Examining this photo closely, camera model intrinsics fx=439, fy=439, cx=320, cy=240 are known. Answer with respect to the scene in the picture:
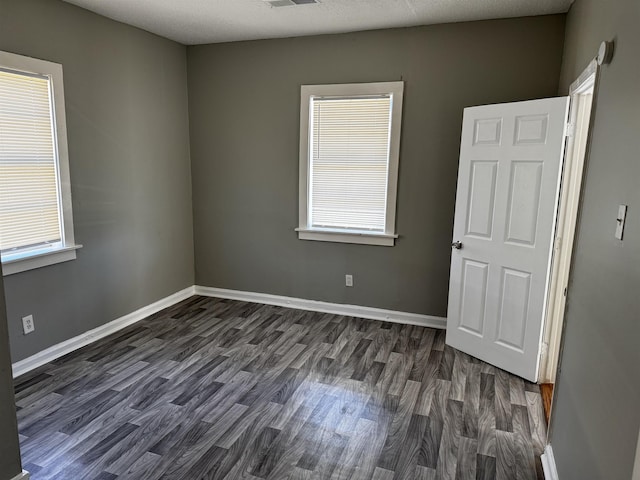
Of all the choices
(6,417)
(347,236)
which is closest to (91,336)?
(6,417)

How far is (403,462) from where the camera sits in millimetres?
2266

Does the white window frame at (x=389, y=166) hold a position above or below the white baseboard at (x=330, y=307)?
above

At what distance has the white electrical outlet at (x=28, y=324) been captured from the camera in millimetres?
3080

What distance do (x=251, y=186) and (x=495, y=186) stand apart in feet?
7.84

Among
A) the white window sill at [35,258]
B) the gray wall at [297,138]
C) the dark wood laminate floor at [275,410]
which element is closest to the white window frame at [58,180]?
the white window sill at [35,258]

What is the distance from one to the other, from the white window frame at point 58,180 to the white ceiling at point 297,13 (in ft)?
1.97

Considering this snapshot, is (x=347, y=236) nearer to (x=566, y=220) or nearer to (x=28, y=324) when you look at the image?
(x=566, y=220)

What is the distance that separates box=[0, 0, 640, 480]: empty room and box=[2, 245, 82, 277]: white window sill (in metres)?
0.02

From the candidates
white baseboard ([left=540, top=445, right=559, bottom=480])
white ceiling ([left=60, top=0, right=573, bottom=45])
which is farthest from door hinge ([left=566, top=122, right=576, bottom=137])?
white baseboard ([left=540, top=445, right=559, bottom=480])

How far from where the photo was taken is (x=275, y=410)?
2719 millimetres

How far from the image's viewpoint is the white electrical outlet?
308cm

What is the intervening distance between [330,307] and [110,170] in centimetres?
239

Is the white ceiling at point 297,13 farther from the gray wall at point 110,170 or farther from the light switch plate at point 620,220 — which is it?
the light switch plate at point 620,220

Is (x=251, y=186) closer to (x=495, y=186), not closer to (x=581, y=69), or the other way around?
(x=495, y=186)
